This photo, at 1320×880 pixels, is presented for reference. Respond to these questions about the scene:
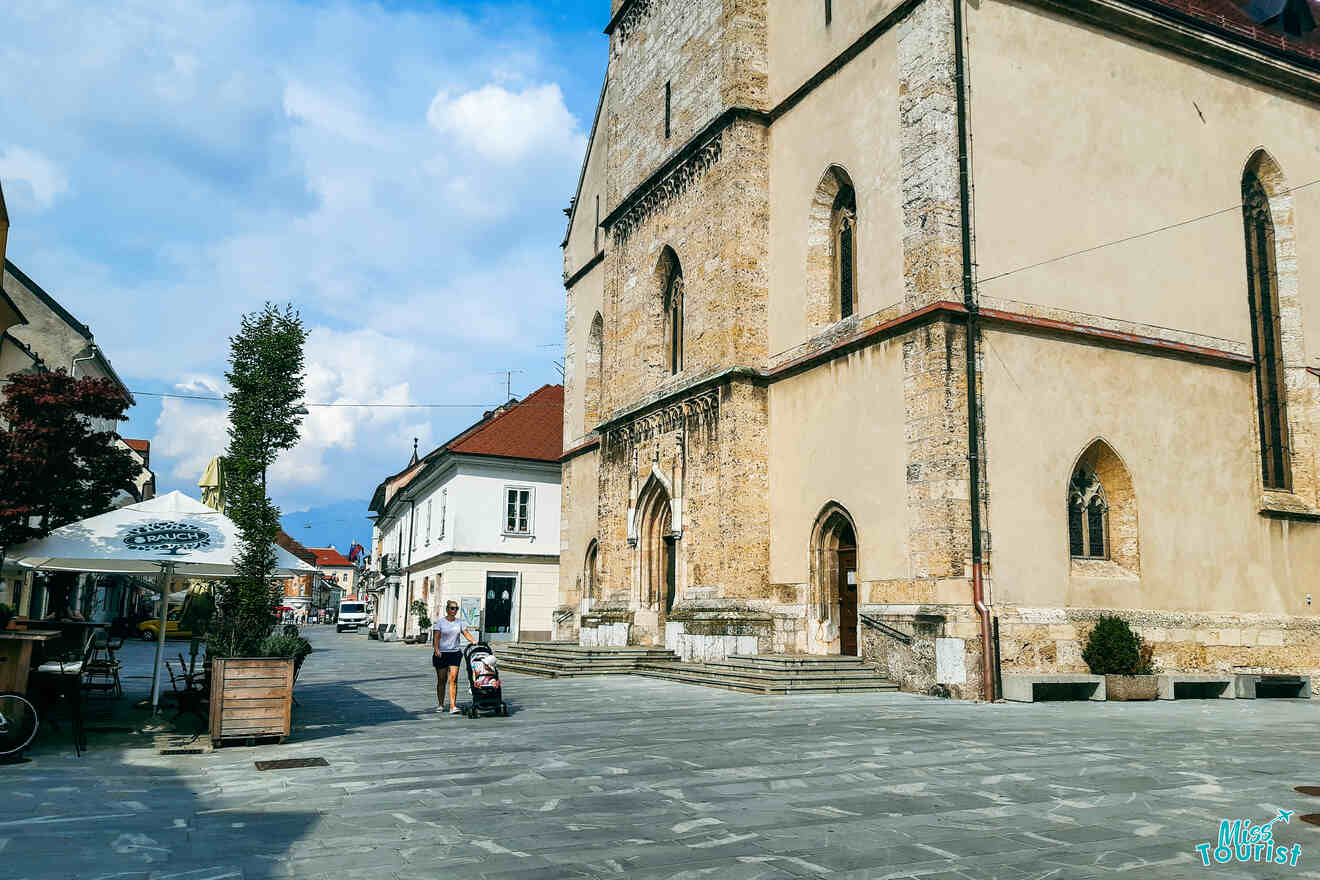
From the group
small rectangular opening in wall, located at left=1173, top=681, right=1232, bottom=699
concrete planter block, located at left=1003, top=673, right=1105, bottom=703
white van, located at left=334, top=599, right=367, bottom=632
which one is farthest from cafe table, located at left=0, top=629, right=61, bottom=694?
white van, located at left=334, top=599, right=367, bottom=632

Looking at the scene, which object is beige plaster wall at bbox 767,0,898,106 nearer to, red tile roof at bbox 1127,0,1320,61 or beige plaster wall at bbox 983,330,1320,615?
red tile roof at bbox 1127,0,1320,61

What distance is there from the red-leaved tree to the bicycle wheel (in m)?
6.70

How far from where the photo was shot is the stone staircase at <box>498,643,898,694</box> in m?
17.8

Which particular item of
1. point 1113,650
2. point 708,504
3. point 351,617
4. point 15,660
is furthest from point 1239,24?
point 351,617

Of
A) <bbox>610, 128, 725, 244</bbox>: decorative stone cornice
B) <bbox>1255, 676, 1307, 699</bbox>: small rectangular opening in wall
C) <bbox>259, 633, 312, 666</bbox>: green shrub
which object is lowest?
<bbox>1255, 676, 1307, 699</bbox>: small rectangular opening in wall

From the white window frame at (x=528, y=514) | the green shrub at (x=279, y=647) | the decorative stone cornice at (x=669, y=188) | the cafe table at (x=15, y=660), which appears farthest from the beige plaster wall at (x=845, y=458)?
the white window frame at (x=528, y=514)

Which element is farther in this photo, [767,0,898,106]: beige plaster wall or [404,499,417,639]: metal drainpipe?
[404,499,417,639]: metal drainpipe

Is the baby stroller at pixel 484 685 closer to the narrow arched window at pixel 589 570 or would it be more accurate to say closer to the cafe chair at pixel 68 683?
the cafe chair at pixel 68 683

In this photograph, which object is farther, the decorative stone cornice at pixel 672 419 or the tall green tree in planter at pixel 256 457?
the decorative stone cornice at pixel 672 419

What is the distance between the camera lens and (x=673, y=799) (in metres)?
7.96

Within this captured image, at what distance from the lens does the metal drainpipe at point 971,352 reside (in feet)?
53.9

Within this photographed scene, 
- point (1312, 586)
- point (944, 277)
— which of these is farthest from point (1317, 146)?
point (944, 277)

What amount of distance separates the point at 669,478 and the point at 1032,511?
364 inches

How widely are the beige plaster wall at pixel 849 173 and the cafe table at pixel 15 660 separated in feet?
46.7
